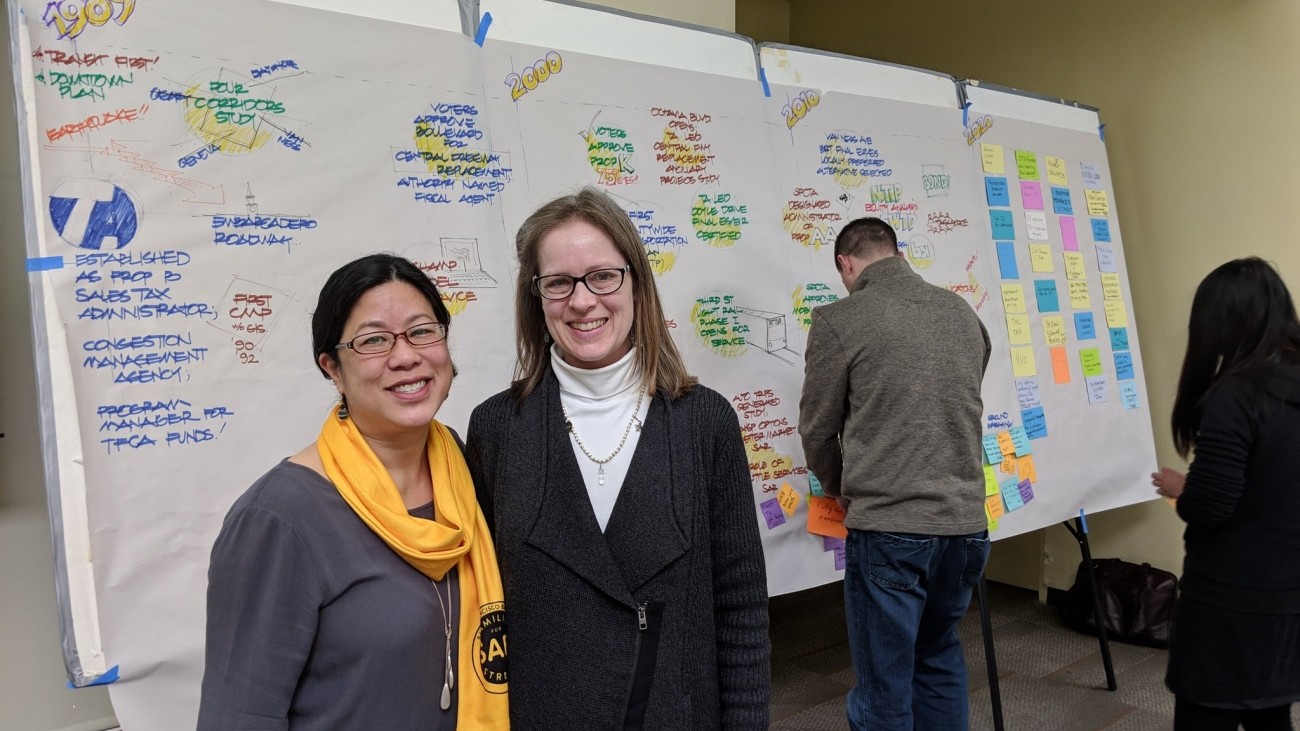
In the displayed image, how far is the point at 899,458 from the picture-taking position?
6.83ft

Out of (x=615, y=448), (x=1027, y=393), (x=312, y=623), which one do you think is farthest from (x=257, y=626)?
(x=1027, y=393)

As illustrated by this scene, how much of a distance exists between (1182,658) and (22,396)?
2856 mm

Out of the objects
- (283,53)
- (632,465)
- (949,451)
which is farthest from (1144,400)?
(283,53)

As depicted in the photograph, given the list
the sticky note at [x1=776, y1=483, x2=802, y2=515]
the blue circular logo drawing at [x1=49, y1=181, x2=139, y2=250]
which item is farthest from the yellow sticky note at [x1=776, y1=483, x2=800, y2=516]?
the blue circular logo drawing at [x1=49, y1=181, x2=139, y2=250]

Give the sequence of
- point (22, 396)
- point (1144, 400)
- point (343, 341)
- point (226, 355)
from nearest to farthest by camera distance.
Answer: point (343, 341), point (226, 355), point (22, 396), point (1144, 400)

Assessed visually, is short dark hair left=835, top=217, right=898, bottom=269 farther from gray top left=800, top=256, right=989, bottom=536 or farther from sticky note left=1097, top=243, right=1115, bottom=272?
sticky note left=1097, top=243, right=1115, bottom=272

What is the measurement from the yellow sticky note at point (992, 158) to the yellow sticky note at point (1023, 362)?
0.71 metres

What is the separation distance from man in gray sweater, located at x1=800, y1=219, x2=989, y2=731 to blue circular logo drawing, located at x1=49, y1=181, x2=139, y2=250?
163cm

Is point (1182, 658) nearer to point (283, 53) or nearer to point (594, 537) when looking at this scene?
point (594, 537)

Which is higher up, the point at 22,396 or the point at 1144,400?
the point at 22,396

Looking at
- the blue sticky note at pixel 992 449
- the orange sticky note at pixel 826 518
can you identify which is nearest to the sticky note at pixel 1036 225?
the blue sticky note at pixel 992 449

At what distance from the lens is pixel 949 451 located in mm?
2094

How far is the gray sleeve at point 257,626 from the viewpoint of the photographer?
0.91 m

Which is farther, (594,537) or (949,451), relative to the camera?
(949,451)
